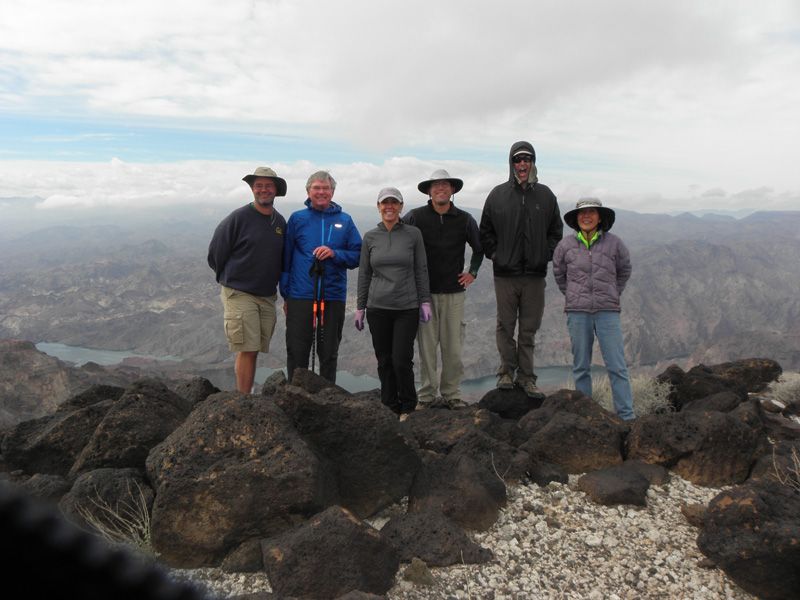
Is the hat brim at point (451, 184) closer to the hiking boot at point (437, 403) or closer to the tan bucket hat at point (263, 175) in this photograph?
the tan bucket hat at point (263, 175)

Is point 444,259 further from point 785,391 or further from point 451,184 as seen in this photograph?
point 785,391

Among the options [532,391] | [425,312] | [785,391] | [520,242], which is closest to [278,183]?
[425,312]

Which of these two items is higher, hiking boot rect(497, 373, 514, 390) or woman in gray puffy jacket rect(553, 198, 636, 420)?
woman in gray puffy jacket rect(553, 198, 636, 420)

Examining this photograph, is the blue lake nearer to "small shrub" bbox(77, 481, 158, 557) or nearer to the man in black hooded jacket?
the man in black hooded jacket

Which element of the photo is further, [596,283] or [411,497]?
[596,283]

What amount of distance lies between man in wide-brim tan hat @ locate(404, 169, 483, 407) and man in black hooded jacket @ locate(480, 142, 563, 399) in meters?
0.39

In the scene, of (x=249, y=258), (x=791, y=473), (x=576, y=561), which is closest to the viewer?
Result: (x=576, y=561)

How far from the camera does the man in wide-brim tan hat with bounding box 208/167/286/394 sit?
22.9 feet

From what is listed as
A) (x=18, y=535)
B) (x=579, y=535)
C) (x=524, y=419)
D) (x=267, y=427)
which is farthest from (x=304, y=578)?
(x=524, y=419)

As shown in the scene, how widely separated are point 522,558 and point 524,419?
2866 millimetres

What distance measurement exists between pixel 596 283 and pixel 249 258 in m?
4.82

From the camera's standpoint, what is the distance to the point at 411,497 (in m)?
5.07

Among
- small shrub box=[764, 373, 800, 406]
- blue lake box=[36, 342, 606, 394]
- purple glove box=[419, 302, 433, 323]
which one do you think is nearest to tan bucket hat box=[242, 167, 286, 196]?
purple glove box=[419, 302, 433, 323]

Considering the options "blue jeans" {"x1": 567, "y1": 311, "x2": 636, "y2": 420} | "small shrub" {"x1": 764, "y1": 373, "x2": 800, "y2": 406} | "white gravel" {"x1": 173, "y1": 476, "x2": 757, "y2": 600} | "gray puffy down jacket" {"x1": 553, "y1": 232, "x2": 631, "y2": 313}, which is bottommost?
"white gravel" {"x1": 173, "y1": 476, "x2": 757, "y2": 600}
